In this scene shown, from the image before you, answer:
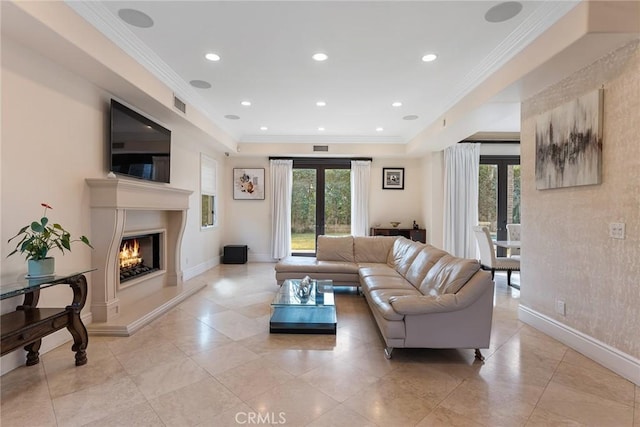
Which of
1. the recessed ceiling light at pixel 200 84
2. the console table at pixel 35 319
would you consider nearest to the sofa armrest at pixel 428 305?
the console table at pixel 35 319

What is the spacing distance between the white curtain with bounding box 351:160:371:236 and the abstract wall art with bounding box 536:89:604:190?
436 cm

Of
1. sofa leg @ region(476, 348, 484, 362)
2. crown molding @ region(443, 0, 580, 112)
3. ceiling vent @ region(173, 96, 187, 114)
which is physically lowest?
sofa leg @ region(476, 348, 484, 362)

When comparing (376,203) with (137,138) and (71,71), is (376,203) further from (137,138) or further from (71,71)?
(71,71)

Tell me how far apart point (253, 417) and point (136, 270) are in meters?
3.15

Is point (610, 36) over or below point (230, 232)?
over

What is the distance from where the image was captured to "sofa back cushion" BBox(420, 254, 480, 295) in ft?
8.80

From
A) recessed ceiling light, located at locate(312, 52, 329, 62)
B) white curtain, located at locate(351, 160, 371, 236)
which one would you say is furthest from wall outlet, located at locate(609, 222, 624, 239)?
white curtain, located at locate(351, 160, 371, 236)

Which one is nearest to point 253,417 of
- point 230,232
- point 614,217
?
point 614,217

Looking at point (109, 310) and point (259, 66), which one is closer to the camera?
point (109, 310)

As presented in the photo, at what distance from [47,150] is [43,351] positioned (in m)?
1.73

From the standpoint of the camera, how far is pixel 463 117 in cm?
446

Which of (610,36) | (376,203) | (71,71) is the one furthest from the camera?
(376,203)

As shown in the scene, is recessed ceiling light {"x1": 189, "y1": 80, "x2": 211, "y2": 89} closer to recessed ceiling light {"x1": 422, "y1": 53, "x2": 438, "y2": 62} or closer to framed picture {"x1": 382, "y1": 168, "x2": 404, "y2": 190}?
recessed ceiling light {"x1": 422, "y1": 53, "x2": 438, "y2": 62}

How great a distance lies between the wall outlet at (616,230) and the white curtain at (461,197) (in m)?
4.30
